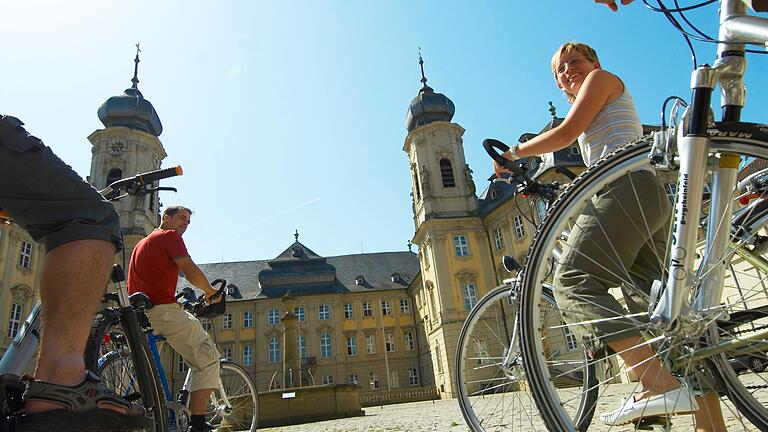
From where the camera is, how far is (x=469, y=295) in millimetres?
33938

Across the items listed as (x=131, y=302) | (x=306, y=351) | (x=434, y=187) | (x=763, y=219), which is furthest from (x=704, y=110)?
(x=306, y=351)

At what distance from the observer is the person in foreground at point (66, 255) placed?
59.4 inches

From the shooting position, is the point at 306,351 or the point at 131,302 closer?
the point at 131,302

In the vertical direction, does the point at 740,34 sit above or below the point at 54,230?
above

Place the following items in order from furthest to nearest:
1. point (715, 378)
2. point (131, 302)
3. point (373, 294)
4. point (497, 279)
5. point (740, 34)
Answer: point (373, 294) < point (497, 279) < point (131, 302) < point (715, 378) < point (740, 34)

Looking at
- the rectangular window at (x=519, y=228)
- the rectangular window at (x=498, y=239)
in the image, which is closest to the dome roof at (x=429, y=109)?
the rectangular window at (x=498, y=239)

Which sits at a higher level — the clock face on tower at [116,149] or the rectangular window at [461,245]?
the clock face on tower at [116,149]

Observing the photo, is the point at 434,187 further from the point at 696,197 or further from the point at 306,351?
the point at 696,197

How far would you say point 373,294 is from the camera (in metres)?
50.9

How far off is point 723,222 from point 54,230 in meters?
2.29

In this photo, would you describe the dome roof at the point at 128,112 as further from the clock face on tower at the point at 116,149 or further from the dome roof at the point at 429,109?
the dome roof at the point at 429,109

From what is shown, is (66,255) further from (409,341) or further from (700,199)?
(409,341)

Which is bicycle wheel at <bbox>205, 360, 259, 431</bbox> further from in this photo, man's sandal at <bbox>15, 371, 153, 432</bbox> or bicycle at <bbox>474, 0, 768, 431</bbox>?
bicycle at <bbox>474, 0, 768, 431</bbox>

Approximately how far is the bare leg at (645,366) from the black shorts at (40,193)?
1.95 m
